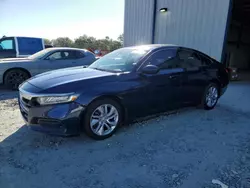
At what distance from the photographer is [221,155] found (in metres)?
2.75

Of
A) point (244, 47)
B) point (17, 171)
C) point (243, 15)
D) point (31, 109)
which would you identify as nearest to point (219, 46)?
point (31, 109)

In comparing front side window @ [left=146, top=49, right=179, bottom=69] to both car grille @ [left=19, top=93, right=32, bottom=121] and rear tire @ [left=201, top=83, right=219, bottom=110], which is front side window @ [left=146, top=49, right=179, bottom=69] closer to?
rear tire @ [left=201, top=83, right=219, bottom=110]

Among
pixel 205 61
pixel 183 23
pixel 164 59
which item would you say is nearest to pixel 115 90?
pixel 164 59

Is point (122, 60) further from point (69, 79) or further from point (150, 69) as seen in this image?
point (69, 79)

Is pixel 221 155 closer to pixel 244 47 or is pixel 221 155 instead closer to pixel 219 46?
pixel 219 46

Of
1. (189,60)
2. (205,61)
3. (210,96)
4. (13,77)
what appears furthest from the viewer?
(13,77)

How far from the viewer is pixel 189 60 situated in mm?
4219

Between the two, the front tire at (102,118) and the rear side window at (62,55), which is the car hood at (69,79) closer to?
the front tire at (102,118)

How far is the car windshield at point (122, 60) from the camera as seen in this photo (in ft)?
11.5

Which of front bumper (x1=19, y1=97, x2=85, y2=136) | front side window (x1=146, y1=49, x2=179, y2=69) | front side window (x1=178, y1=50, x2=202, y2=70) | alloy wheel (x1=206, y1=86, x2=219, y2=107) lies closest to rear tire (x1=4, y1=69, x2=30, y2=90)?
front bumper (x1=19, y1=97, x2=85, y2=136)

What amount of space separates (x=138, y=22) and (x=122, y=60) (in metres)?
7.73

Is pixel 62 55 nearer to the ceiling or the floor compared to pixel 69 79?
nearer to the ceiling

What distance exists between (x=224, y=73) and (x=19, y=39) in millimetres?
8004

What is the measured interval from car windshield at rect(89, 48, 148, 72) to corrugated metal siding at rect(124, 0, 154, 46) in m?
6.68
